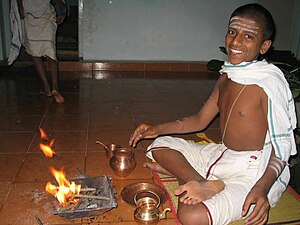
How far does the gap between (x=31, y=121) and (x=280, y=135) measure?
9.49 feet

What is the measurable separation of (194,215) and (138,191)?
601 mm

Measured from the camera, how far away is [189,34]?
7.22m

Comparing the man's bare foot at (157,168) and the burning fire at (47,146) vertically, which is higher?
the man's bare foot at (157,168)

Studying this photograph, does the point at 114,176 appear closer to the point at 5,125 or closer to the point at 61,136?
the point at 61,136

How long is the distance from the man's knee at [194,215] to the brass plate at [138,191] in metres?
0.37

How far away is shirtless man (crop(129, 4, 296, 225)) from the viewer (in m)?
1.88

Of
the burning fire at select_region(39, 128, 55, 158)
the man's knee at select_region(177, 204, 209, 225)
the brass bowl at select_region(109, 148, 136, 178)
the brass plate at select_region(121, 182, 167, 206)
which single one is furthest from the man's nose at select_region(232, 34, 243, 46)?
the burning fire at select_region(39, 128, 55, 158)

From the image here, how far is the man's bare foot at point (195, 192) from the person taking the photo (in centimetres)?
187

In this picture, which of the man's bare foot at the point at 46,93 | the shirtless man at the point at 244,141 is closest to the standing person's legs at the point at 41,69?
the man's bare foot at the point at 46,93

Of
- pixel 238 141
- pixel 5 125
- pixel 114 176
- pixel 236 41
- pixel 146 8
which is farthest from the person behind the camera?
pixel 146 8

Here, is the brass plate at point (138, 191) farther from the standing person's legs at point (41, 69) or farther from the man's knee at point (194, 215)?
the standing person's legs at point (41, 69)

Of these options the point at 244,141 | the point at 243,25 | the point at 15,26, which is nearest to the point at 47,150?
the point at 244,141

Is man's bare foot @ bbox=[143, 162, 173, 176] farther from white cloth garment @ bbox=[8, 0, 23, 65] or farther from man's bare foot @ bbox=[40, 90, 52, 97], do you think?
white cloth garment @ bbox=[8, 0, 23, 65]

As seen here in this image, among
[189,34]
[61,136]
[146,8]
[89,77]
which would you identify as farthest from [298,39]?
[61,136]
